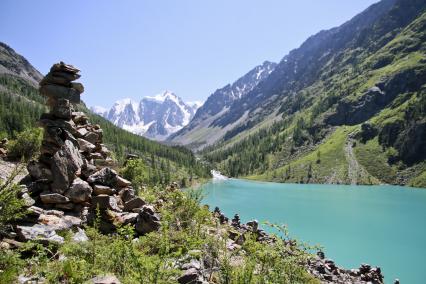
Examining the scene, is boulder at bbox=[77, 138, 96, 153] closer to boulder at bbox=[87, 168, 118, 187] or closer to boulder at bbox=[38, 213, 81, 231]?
boulder at bbox=[87, 168, 118, 187]

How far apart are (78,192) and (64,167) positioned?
179 centimetres

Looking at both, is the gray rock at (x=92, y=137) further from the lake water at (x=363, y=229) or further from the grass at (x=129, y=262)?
the lake water at (x=363, y=229)

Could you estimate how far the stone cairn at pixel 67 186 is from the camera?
69.9 feet

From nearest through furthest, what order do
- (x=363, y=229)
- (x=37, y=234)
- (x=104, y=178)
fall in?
(x=37, y=234), (x=104, y=178), (x=363, y=229)

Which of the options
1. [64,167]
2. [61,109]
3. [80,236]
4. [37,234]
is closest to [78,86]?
[61,109]

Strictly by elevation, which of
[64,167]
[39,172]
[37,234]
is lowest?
[37,234]

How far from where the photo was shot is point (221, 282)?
1564 cm

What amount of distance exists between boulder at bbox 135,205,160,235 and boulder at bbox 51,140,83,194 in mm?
4882

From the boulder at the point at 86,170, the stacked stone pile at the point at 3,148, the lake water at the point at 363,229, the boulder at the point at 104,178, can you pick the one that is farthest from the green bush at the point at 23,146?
the lake water at the point at 363,229

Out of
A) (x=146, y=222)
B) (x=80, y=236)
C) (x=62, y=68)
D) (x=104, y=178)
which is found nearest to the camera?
(x=80, y=236)

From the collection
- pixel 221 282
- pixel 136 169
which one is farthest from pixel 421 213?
pixel 221 282

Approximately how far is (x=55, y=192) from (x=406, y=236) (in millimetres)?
66861

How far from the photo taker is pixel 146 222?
71.2ft

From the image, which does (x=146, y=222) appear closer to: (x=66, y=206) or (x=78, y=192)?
(x=78, y=192)
